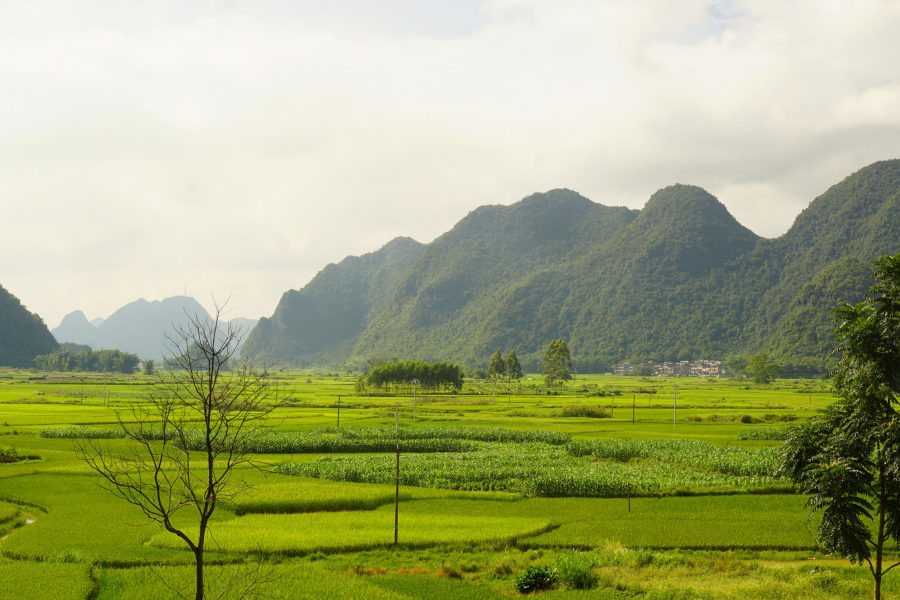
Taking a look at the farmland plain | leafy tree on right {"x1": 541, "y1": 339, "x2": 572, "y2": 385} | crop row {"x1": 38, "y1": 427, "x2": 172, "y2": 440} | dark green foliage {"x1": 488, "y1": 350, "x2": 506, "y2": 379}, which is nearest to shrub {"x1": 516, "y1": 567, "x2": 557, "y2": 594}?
the farmland plain

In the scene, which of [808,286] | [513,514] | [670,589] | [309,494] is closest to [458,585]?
[670,589]

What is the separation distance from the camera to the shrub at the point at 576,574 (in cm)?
1312

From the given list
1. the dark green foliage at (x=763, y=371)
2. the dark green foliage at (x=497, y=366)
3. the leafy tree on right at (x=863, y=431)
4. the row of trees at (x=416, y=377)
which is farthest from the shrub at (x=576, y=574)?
the dark green foliage at (x=763, y=371)

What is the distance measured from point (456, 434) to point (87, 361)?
425 feet

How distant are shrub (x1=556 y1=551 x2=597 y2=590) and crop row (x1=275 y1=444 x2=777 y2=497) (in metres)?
8.73

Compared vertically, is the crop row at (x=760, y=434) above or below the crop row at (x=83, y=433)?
above

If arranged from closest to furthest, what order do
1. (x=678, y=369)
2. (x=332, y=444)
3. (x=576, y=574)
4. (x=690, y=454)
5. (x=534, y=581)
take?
(x=534, y=581)
(x=576, y=574)
(x=690, y=454)
(x=332, y=444)
(x=678, y=369)

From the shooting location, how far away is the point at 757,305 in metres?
170

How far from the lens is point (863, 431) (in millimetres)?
10445

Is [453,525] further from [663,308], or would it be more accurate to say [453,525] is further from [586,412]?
[663,308]

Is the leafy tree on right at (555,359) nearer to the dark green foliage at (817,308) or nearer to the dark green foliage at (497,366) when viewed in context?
the dark green foliage at (497,366)

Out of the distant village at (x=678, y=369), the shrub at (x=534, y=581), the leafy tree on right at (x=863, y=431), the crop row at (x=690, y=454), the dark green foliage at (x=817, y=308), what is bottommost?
the distant village at (x=678, y=369)

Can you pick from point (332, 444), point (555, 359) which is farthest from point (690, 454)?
point (555, 359)

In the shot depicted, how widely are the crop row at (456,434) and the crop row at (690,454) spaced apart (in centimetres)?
409
